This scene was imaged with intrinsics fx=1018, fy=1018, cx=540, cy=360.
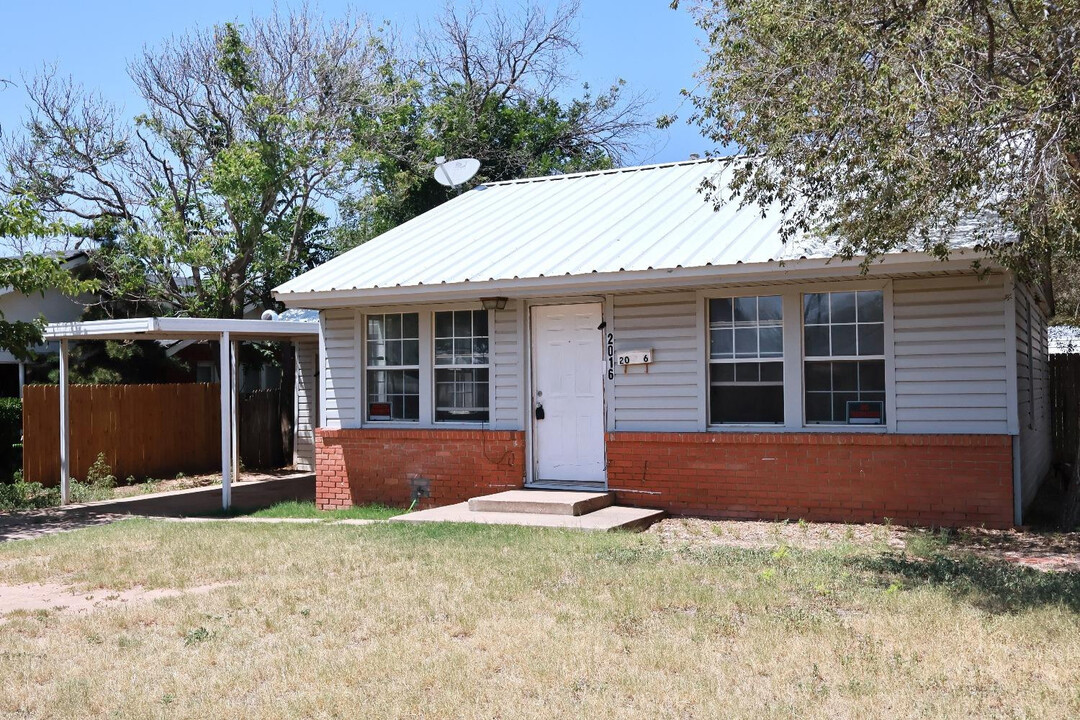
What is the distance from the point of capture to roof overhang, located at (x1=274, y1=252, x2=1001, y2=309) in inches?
388

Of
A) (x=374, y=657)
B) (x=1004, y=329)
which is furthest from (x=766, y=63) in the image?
(x=374, y=657)

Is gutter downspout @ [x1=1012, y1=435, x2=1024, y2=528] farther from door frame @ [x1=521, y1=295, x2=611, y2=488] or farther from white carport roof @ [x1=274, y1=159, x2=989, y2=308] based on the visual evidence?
door frame @ [x1=521, y1=295, x2=611, y2=488]

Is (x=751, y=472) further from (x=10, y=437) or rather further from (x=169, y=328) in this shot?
(x=10, y=437)

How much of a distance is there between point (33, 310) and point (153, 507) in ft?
26.9

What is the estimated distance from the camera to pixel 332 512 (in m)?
13.2

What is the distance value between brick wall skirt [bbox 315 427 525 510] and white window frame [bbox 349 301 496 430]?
20 cm

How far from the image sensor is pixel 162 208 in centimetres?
1981

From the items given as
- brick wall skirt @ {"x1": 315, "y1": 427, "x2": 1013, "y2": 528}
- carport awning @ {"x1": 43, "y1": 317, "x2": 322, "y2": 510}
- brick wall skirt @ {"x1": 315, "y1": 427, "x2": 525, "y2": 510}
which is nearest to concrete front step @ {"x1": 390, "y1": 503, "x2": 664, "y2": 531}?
brick wall skirt @ {"x1": 315, "y1": 427, "x2": 1013, "y2": 528}

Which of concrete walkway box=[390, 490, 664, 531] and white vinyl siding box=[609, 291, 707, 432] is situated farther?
white vinyl siding box=[609, 291, 707, 432]

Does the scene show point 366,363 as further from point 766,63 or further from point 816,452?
point 766,63

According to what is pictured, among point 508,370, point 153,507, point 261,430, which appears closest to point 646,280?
point 508,370

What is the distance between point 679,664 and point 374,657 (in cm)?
180

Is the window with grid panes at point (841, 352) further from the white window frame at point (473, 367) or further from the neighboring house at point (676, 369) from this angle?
the white window frame at point (473, 367)

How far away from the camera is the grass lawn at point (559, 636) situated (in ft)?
17.3
